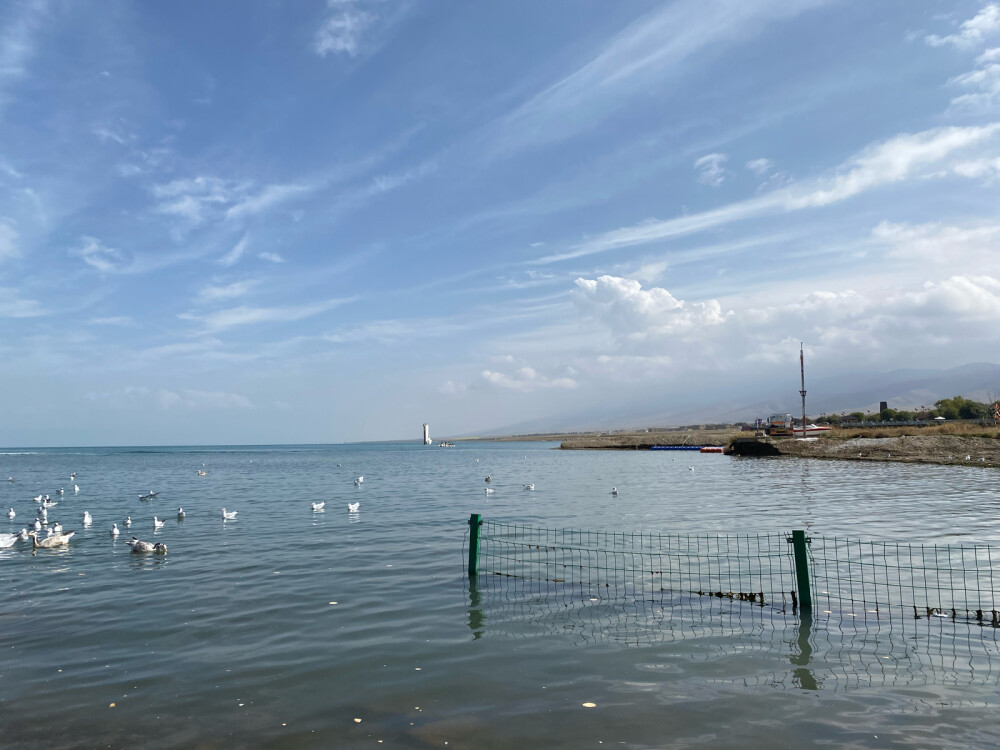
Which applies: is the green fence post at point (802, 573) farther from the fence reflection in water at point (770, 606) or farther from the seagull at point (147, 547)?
the seagull at point (147, 547)

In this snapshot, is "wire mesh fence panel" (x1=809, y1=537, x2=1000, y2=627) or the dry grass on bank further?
the dry grass on bank

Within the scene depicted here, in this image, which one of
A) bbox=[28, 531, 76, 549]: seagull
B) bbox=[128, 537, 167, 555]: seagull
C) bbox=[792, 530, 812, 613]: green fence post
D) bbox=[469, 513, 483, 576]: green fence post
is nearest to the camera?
bbox=[792, 530, 812, 613]: green fence post

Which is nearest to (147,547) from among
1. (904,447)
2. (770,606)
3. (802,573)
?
(770,606)

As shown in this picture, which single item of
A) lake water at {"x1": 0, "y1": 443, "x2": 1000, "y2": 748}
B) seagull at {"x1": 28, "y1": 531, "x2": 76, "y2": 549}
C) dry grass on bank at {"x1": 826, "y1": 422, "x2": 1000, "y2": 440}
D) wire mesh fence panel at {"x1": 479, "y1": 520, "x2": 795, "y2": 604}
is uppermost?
dry grass on bank at {"x1": 826, "y1": 422, "x2": 1000, "y2": 440}

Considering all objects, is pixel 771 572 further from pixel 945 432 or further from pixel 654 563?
pixel 945 432

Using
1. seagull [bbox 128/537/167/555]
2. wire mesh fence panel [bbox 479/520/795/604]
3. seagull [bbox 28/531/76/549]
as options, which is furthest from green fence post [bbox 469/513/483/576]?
seagull [bbox 28/531/76/549]

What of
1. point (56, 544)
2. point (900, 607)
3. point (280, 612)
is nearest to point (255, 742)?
point (280, 612)

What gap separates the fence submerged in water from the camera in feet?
44.2

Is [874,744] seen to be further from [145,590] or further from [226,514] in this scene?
[226,514]

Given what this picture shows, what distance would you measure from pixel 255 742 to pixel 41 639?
7.15m

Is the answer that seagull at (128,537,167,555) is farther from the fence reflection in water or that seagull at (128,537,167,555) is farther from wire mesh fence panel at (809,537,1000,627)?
wire mesh fence panel at (809,537,1000,627)

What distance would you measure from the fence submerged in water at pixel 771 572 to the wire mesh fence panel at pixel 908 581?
0.09ft

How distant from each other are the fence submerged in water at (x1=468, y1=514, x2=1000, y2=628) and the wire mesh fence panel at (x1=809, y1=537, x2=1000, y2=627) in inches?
1.1

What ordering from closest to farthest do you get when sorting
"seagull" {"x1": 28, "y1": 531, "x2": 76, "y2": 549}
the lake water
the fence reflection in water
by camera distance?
the lake water, the fence reflection in water, "seagull" {"x1": 28, "y1": 531, "x2": 76, "y2": 549}
